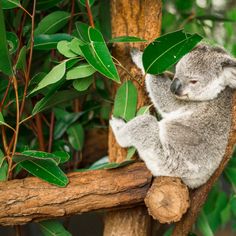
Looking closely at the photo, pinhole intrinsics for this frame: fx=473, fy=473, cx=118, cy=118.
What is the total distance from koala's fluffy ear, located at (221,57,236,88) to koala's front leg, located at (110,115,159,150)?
1.43 ft

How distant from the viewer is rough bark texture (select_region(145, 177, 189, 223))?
2.06m

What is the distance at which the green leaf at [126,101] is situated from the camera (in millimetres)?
2342

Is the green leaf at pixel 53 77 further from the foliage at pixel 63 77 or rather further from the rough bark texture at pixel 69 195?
the rough bark texture at pixel 69 195

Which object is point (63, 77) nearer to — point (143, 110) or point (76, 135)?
point (143, 110)

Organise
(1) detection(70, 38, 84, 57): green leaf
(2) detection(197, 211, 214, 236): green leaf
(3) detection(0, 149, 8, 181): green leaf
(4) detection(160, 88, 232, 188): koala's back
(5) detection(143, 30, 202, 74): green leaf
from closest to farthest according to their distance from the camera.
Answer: (5) detection(143, 30, 202, 74): green leaf < (1) detection(70, 38, 84, 57): green leaf < (3) detection(0, 149, 8, 181): green leaf < (4) detection(160, 88, 232, 188): koala's back < (2) detection(197, 211, 214, 236): green leaf

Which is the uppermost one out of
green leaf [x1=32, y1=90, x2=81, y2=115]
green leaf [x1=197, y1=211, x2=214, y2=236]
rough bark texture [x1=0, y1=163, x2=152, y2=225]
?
A: green leaf [x1=32, y1=90, x2=81, y2=115]

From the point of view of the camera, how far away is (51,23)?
2453 mm

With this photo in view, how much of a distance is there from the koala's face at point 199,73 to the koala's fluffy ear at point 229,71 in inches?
0.7

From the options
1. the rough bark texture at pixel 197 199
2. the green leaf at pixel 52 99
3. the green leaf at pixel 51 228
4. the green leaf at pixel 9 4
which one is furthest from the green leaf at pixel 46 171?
the green leaf at pixel 9 4

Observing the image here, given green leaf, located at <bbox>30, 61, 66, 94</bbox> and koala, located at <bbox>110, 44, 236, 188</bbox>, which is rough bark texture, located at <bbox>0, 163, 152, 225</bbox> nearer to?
koala, located at <bbox>110, 44, 236, 188</bbox>

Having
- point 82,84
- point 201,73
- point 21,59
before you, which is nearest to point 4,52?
point 21,59

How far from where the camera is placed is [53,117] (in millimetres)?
2891

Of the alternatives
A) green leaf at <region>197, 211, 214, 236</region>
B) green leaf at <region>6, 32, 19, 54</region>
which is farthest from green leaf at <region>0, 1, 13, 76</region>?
green leaf at <region>197, 211, 214, 236</region>

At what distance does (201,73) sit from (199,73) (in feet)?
0.03
